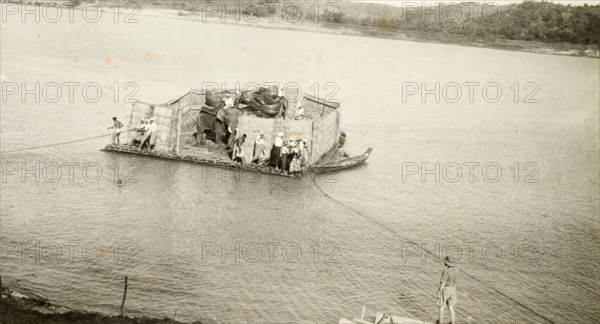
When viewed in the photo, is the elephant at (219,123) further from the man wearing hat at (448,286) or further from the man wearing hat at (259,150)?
the man wearing hat at (448,286)

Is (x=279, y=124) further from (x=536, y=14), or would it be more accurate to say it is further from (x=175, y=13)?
(x=175, y=13)

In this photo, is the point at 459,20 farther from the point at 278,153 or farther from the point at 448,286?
the point at 448,286

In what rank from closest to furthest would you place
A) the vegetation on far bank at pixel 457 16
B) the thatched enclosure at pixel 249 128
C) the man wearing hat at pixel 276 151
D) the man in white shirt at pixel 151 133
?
the man wearing hat at pixel 276 151 → the thatched enclosure at pixel 249 128 → the man in white shirt at pixel 151 133 → the vegetation on far bank at pixel 457 16

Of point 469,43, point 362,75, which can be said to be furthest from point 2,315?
point 469,43

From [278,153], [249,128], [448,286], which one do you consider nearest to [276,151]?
[278,153]

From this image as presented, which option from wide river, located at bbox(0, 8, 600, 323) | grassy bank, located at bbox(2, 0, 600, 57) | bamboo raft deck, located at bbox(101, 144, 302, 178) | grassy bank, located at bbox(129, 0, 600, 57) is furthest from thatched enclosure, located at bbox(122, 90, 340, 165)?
grassy bank, located at bbox(129, 0, 600, 57)

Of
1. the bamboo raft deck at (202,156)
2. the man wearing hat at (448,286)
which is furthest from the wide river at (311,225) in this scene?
the man wearing hat at (448,286)
